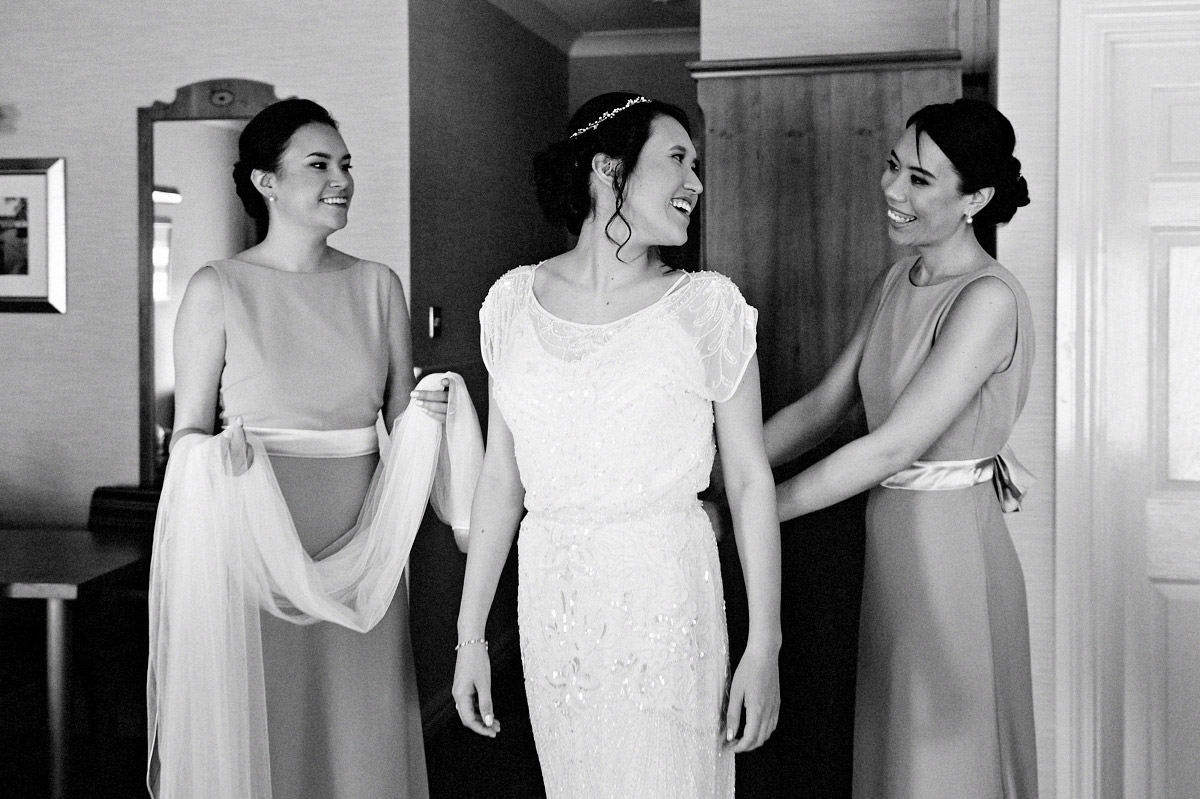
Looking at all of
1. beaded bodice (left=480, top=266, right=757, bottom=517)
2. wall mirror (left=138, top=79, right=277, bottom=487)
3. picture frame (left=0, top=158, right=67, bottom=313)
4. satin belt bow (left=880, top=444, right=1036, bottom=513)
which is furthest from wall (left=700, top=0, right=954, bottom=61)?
picture frame (left=0, top=158, right=67, bottom=313)

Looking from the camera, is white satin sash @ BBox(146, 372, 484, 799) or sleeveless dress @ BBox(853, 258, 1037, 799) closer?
sleeveless dress @ BBox(853, 258, 1037, 799)

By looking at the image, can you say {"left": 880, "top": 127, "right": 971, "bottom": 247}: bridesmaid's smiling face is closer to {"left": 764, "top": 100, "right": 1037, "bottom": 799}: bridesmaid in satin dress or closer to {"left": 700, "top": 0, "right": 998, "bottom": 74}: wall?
{"left": 764, "top": 100, "right": 1037, "bottom": 799}: bridesmaid in satin dress

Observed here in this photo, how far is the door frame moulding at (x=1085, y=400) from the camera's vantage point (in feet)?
9.02

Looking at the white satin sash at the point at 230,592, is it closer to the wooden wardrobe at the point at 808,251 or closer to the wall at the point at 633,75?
the wooden wardrobe at the point at 808,251

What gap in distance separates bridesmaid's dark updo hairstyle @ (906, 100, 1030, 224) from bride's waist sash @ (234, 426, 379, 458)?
4.26 ft

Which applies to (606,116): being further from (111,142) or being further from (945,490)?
(111,142)

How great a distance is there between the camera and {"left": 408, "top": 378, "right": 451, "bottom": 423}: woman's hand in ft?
7.95

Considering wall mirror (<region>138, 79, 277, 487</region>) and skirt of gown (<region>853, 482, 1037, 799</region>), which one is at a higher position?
wall mirror (<region>138, 79, 277, 487</region>)

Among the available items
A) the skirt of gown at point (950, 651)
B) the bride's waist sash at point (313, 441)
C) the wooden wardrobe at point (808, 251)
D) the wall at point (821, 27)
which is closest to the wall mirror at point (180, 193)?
the wall at point (821, 27)

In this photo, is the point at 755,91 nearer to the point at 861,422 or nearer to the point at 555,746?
the point at 861,422

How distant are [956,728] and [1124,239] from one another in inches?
50.2

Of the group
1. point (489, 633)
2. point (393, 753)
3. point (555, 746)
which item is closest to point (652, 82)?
point (489, 633)

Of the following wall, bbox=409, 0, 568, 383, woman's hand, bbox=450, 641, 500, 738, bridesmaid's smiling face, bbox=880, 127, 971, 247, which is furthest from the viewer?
wall, bbox=409, 0, 568, 383

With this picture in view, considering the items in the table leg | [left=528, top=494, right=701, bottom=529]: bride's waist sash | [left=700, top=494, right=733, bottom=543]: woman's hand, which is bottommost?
the table leg
